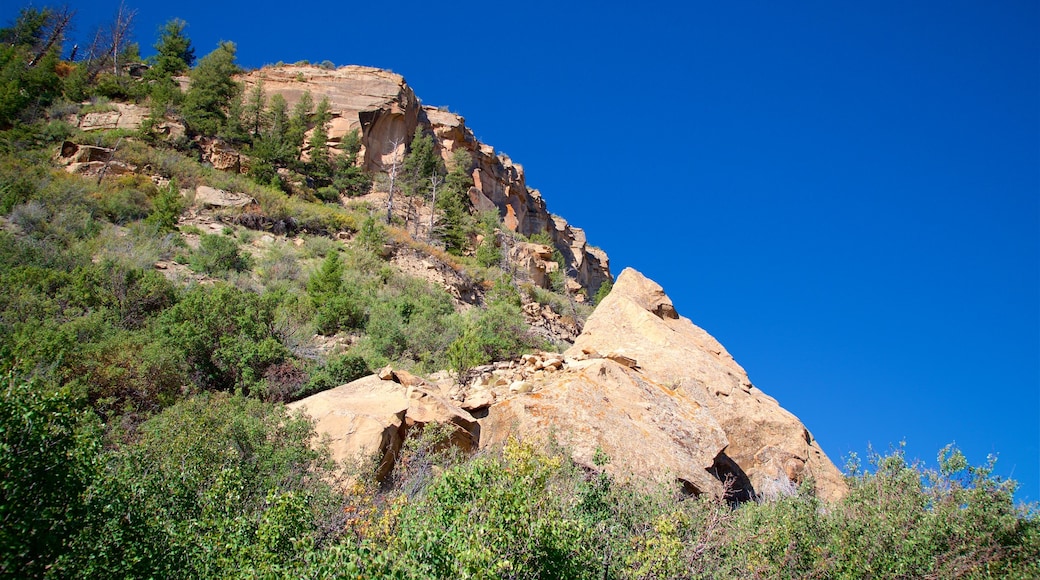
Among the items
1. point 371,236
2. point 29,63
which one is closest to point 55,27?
point 29,63

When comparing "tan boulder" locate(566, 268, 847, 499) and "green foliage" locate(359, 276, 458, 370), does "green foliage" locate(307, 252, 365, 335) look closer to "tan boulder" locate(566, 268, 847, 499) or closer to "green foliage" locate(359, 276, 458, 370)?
"green foliage" locate(359, 276, 458, 370)

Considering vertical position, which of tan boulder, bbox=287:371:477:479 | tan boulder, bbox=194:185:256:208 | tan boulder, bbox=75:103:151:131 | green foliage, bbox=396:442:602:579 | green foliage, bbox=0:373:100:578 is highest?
tan boulder, bbox=75:103:151:131

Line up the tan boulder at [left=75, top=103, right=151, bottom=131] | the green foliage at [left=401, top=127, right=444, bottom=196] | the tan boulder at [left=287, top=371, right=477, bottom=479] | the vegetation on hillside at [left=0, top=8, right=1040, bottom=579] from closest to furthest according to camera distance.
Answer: the vegetation on hillside at [left=0, top=8, right=1040, bottom=579] → the tan boulder at [left=287, top=371, right=477, bottom=479] → the tan boulder at [left=75, top=103, right=151, bottom=131] → the green foliage at [left=401, top=127, right=444, bottom=196]

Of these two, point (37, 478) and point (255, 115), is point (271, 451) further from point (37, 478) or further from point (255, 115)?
point (255, 115)

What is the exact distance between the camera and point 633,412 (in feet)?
43.0

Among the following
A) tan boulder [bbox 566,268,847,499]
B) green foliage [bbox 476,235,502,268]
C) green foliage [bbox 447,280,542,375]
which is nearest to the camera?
tan boulder [bbox 566,268,847,499]

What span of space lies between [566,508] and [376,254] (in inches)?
833

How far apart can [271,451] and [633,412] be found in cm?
738

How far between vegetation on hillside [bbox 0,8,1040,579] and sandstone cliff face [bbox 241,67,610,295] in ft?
44.4

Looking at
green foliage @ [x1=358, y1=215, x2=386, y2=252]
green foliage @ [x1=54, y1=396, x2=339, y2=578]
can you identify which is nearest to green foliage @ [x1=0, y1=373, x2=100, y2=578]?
green foliage @ [x1=54, y1=396, x2=339, y2=578]

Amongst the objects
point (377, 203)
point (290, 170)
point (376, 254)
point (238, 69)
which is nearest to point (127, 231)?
point (376, 254)

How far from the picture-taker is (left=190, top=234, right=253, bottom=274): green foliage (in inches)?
836

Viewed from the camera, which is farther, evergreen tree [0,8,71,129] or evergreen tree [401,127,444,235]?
evergreen tree [401,127,444,235]

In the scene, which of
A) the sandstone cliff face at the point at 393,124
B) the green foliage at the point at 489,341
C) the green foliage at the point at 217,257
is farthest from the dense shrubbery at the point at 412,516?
the sandstone cliff face at the point at 393,124
